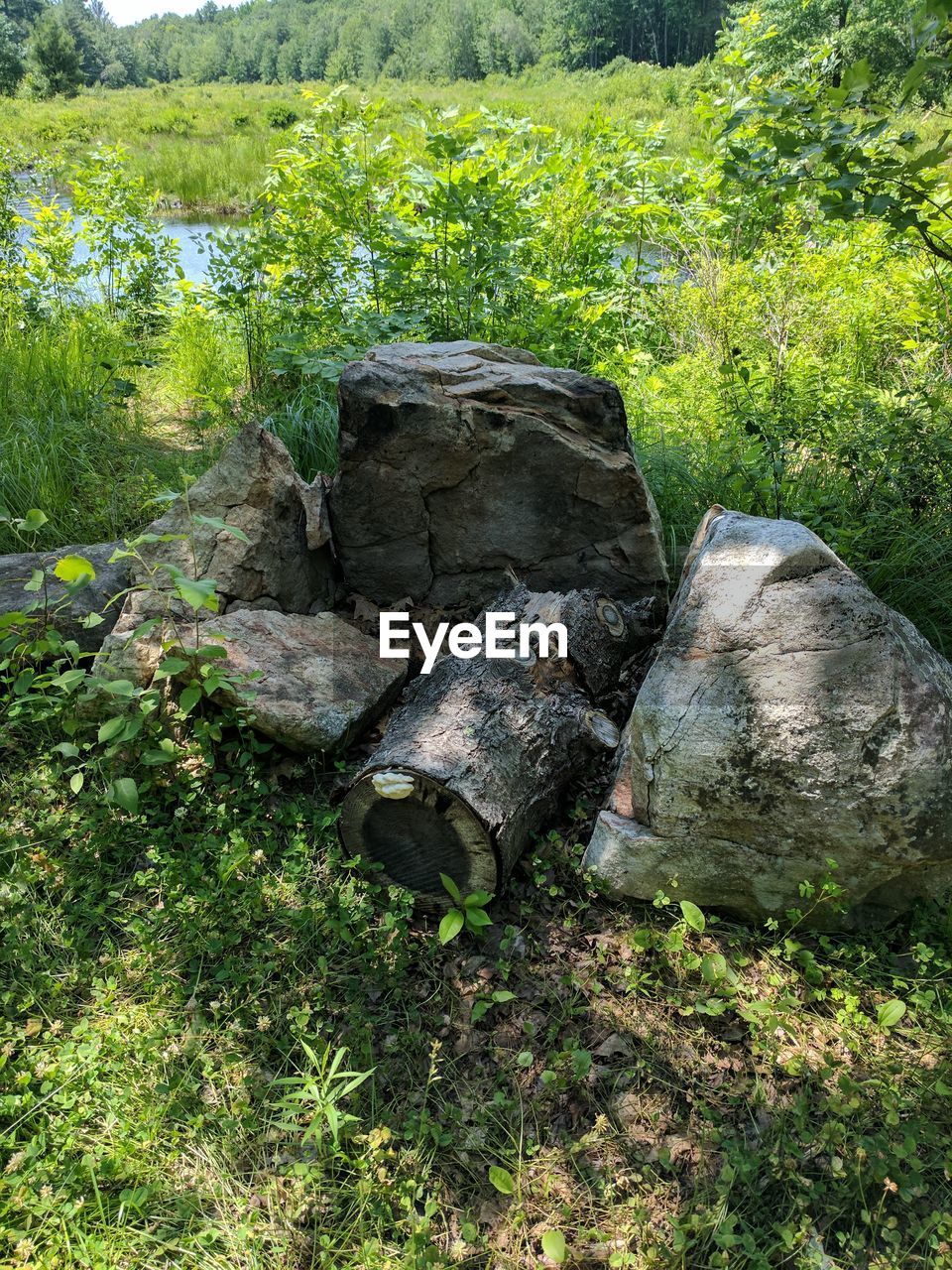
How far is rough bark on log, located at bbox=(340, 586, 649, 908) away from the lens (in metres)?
2.40

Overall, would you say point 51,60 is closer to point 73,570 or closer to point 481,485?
point 481,485

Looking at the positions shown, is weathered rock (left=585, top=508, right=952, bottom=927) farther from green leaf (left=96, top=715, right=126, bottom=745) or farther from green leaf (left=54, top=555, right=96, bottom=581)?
green leaf (left=54, top=555, right=96, bottom=581)

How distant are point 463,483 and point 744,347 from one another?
118 inches

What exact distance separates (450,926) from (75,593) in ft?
6.59

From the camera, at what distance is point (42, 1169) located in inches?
71.7

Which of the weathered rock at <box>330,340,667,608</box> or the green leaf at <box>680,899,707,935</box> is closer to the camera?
the green leaf at <box>680,899,707,935</box>

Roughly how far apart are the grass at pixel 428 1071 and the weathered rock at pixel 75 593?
79 centimetres

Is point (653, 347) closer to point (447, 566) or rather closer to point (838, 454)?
point (838, 454)

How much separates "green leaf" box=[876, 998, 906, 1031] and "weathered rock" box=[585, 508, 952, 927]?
0.31 m

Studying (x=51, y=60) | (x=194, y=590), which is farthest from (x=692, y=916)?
(x=51, y=60)

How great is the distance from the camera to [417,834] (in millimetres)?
2463

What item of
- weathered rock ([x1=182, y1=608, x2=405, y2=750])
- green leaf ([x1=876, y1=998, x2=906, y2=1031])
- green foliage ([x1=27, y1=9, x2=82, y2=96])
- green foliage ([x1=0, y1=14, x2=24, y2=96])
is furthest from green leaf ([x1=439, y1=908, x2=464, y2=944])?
green foliage ([x1=27, y1=9, x2=82, y2=96])

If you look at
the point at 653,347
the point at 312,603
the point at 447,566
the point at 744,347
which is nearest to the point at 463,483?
the point at 447,566

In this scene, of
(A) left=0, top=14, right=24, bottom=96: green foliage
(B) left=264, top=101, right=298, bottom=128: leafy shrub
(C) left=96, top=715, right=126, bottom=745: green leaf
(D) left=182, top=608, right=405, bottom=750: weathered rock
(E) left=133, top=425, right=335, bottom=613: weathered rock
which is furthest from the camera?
(A) left=0, top=14, right=24, bottom=96: green foliage
